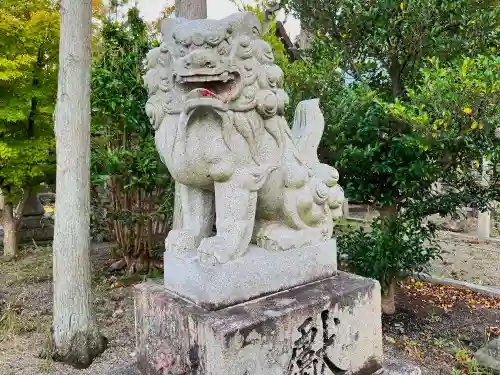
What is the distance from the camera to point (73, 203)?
3564 millimetres

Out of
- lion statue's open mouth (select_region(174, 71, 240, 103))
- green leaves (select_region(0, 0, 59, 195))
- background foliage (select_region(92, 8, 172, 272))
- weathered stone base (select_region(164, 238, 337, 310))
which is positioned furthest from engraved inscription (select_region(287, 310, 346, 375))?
green leaves (select_region(0, 0, 59, 195))

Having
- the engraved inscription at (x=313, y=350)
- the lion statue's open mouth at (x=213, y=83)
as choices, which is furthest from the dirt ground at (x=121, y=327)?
the lion statue's open mouth at (x=213, y=83)

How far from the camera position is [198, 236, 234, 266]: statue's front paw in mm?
1786

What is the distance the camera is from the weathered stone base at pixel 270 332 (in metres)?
1.68

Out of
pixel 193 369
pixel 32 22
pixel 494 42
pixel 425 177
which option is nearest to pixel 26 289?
pixel 32 22

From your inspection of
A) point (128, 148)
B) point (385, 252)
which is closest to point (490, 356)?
point (385, 252)

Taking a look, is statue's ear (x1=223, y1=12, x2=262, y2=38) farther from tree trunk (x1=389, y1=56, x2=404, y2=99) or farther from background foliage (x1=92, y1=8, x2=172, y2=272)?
background foliage (x1=92, y1=8, x2=172, y2=272)

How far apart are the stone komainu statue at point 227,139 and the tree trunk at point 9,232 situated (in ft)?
19.7

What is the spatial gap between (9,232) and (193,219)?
6.11 meters

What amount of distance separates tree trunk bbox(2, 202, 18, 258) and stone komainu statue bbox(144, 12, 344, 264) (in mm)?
5992

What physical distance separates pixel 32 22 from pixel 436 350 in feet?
20.7

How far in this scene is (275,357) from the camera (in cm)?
180

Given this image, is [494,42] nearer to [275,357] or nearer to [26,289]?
[275,357]

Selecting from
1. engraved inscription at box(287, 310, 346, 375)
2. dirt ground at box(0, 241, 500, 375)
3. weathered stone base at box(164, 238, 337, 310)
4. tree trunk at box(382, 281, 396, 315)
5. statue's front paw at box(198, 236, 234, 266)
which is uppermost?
statue's front paw at box(198, 236, 234, 266)
